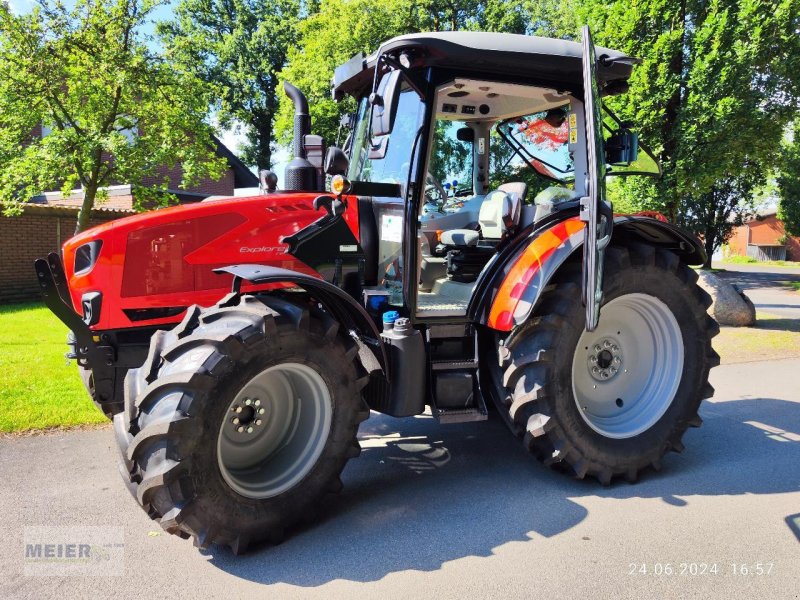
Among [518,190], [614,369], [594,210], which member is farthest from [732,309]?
[594,210]

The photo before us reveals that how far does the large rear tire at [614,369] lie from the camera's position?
3.93 metres

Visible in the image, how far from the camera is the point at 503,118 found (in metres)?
5.27

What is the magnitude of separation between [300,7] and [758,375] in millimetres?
30038

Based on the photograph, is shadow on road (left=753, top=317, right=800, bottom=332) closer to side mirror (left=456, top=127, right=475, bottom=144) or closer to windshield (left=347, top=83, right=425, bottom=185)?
side mirror (left=456, top=127, right=475, bottom=144)

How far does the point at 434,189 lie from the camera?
4703mm

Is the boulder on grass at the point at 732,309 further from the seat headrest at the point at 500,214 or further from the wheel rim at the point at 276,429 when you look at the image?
the wheel rim at the point at 276,429

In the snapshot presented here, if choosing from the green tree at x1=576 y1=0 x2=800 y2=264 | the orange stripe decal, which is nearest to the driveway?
the green tree at x1=576 y1=0 x2=800 y2=264

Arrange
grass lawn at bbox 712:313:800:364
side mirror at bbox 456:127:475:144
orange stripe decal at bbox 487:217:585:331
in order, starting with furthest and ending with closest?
grass lawn at bbox 712:313:800:364 < side mirror at bbox 456:127:475:144 < orange stripe decal at bbox 487:217:585:331

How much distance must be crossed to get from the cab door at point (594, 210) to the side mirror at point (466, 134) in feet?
5.97

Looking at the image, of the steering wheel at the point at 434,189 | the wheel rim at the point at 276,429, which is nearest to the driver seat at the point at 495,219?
the steering wheel at the point at 434,189

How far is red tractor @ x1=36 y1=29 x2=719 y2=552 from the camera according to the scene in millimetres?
3123

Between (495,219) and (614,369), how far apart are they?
142 cm

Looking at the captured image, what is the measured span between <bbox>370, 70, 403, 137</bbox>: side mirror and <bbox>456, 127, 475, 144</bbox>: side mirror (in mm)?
1865

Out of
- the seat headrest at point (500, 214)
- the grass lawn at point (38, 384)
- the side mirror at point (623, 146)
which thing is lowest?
the grass lawn at point (38, 384)
